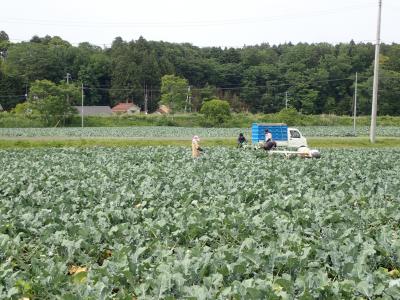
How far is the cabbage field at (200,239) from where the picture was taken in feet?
15.7

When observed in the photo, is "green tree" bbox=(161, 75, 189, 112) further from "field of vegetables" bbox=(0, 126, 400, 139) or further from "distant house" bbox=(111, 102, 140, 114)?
"field of vegetables" bbox=(0, 126, 400, 139)

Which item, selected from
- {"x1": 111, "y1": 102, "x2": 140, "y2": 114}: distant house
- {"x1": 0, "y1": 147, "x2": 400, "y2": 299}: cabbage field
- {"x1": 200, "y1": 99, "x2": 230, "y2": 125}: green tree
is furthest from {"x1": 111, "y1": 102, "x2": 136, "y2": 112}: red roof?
{"x1": 0, "y1": 147, "x2": 400, "y2": 299}: cabbage field

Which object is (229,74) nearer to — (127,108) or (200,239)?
(127,108)

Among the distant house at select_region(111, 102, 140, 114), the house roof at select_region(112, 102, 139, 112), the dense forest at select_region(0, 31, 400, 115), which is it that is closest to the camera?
the dense forest at select_region(0, 31, 400, 115)

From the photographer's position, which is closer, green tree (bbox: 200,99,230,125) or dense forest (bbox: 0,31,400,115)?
green tree (bbox: 200,99,230,125)

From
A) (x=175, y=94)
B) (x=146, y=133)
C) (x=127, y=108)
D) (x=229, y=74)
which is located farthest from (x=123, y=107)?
(x=146, y=133)

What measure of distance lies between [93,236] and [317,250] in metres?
2.81

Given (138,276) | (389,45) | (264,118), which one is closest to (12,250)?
(138,276)

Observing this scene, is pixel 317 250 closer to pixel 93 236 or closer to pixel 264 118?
pixel 93 236

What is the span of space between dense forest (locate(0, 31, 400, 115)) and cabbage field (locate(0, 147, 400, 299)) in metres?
82.6

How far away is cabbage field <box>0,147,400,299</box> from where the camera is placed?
4.79 metres

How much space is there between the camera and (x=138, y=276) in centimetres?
537

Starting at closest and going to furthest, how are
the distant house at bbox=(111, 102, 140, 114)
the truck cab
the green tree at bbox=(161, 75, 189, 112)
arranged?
the truck cab, the green tree at bbox=(161, 75, 189, 112), the distant house at bbox=(111, 102, 140, 114)

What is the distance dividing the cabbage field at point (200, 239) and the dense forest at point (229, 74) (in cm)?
8260
